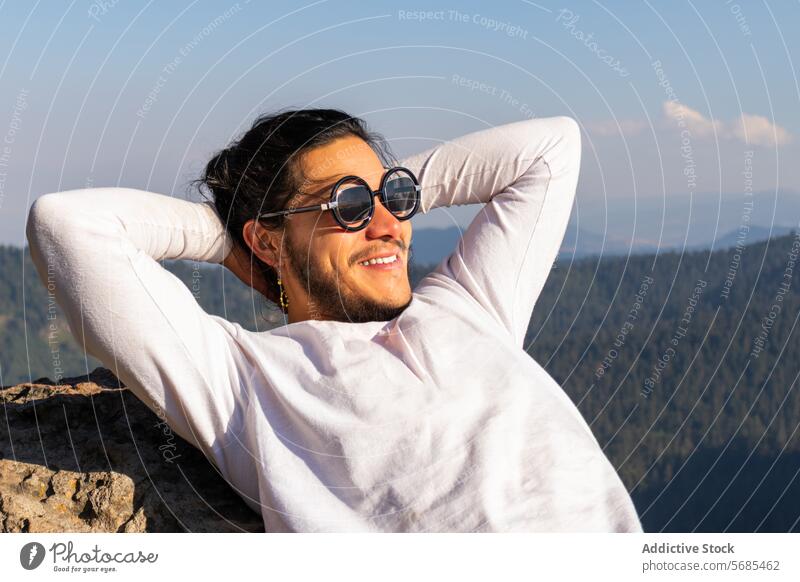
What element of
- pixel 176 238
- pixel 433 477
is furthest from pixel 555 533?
pixel 176 238

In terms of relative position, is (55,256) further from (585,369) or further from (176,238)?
(585,369)

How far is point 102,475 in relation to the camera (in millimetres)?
4250

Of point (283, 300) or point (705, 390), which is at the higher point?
point (283, 300)

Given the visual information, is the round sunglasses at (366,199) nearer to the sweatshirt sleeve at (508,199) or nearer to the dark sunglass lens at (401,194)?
the dark sunglass lens at (401,194)

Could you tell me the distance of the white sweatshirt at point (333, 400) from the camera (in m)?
3.96

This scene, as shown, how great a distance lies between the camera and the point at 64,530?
159 inches

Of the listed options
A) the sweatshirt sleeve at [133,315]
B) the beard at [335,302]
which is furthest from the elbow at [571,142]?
the sweatshirt sleeve at [133,315]

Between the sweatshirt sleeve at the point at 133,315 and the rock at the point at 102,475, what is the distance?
10.2 inches

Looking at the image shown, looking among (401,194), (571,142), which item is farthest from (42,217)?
(571,142)

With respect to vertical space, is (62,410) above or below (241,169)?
below

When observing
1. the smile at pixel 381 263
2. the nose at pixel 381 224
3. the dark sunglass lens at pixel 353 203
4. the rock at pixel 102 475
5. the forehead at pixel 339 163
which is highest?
the forehead at pixel 339 163

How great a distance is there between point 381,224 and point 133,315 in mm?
1349

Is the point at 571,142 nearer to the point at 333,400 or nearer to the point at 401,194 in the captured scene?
the point at 401,194

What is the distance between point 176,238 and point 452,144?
62.3 inches
